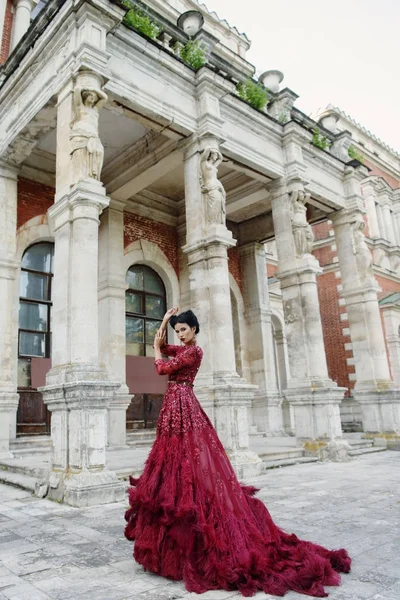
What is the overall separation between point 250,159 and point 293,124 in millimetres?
1608

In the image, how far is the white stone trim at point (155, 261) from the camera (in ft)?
39.0

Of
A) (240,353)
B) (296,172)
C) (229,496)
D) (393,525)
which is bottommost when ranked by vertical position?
(393,525)

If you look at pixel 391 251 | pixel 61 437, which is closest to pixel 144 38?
pixel 61 437

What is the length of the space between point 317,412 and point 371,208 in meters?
13.5

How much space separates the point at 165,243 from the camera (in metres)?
12.9

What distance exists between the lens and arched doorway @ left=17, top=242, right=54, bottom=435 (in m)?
9.90

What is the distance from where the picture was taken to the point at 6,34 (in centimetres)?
1178

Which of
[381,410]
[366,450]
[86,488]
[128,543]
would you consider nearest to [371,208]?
[381,410]

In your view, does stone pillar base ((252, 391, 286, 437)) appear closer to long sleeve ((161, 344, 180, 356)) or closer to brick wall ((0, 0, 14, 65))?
long sleeve ((161, 344, 180, 356))

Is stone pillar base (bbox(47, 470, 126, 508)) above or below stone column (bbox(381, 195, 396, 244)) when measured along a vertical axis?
below

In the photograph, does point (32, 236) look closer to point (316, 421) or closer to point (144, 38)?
point (144, 38)

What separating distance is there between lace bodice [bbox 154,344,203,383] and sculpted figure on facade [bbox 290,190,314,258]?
728 cm

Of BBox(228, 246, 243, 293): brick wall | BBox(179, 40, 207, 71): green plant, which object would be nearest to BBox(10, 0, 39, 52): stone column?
BBox(179, 40, 207, 71): green plant

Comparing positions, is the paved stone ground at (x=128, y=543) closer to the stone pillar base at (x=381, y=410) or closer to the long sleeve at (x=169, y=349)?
the long sleeve at (x=169, y=349)
